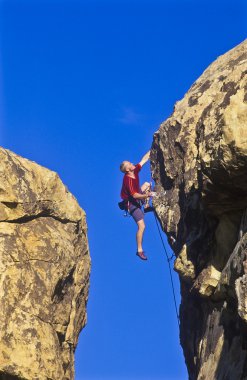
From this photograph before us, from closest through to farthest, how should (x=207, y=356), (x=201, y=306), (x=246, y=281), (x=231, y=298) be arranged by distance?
(x=246, y=281) → (x=231, y=298) → (x=207, y=356) → (x=201, y=306)

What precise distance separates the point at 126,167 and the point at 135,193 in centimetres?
125

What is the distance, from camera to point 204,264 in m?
23.4

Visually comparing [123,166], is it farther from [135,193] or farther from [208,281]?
[208,281]

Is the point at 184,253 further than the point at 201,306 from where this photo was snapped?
→ No

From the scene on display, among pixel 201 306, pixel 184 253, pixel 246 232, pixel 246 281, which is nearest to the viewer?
pixel 246 281

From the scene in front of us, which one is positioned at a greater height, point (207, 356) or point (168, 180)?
point (168, 180)

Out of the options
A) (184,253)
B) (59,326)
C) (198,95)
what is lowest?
(59,326)

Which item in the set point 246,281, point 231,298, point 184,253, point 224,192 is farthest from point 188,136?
point 246,281

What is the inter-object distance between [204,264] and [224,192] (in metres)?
3.99

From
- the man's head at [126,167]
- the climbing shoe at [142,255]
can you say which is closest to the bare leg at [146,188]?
the man's head at [126,167]

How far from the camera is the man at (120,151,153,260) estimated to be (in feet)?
97.7

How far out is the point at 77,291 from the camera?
89.4 ft

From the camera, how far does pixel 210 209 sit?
21.8 m

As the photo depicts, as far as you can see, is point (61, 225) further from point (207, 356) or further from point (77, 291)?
point (207, 356)
